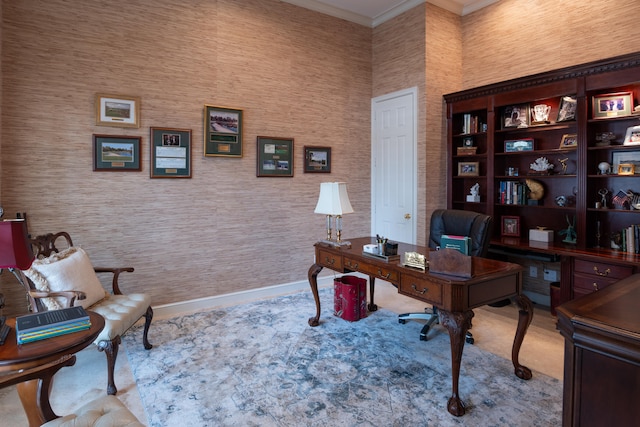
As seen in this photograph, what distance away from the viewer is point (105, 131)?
3529mm

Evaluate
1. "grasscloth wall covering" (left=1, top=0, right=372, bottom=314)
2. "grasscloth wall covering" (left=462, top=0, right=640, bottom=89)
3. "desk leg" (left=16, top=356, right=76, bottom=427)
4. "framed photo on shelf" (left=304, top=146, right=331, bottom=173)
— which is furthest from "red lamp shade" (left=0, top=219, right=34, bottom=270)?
"grasscloth wall covering" (left=462, top=0, right=640, bottom=89)

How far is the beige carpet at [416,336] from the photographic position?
2.27 meters

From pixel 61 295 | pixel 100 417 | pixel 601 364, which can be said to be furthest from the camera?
pixel 61 295

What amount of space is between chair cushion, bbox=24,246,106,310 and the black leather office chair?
262 cm

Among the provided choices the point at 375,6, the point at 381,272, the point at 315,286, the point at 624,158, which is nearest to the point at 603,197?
the point at 624,158

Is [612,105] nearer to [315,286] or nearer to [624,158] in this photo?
[624,158]

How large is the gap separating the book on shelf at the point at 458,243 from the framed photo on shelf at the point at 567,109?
2.27 metres

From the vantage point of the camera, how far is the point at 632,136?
3297mm

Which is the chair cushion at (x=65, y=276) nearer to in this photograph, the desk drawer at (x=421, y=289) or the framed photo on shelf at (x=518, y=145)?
the desk drawer at (x=421, y=289)

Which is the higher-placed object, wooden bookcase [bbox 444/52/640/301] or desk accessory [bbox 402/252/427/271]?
wooden bookcase [bbox 444/52/640/301]

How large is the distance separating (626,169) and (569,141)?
1.94 feet

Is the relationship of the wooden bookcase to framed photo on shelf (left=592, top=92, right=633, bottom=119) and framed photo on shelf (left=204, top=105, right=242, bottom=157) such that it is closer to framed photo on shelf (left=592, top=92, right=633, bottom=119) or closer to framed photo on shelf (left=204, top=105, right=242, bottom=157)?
framed photo on shelf (left=592, top=92, right=633, bottom=119)

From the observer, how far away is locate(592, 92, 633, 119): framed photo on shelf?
10.9 ft

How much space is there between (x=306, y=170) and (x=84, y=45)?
102 inches
